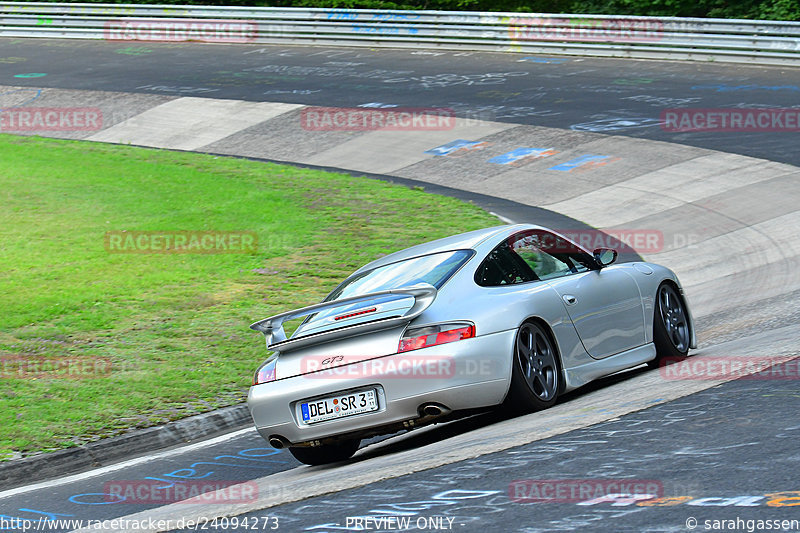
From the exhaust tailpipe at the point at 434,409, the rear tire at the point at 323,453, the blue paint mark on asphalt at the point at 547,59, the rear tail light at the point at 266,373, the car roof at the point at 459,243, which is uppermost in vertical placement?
the blue paint mark on asphalt at the point at 547,59

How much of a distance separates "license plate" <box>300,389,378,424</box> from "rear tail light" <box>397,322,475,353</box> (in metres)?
0.35

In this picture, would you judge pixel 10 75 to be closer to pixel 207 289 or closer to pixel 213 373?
pixel 207 289

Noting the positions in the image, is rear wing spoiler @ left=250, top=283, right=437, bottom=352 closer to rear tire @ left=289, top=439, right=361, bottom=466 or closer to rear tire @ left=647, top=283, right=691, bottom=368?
rear tire @ left=289, top=439, right=361, bottom=466

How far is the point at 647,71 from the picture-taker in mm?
25438

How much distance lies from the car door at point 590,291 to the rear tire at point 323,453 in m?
1.77

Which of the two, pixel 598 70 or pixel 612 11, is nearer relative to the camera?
pixel 598 70

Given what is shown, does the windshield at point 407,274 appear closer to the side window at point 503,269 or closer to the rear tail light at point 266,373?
the side window at point 503,269

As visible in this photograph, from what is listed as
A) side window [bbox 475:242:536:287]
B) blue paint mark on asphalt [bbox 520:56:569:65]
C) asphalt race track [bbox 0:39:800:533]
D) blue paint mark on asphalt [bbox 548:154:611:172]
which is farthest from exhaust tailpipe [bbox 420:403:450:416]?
blue paint mark on asphalt [bbox 520:56:569:65]

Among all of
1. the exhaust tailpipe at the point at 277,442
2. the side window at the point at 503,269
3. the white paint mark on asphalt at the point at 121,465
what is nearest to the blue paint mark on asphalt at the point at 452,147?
the white paint mark on asphalt at the point at 121,465

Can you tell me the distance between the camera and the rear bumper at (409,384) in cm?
654

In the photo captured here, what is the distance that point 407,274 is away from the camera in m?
7.47

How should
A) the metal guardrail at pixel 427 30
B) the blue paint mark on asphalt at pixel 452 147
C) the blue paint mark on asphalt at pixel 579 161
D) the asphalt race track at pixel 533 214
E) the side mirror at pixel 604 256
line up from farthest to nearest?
the metal guardrail at pixel 427 30, the blue paint mark on asphalt at pixel 452 147, the blue paint mark on asphalt at pixel 579 161, the side mirror at pixel 604 256, the asphalt race track at pixel 533 214

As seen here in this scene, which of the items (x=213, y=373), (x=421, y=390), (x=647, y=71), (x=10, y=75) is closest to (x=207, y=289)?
(x=213, y=373)

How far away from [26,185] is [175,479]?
13490mm
